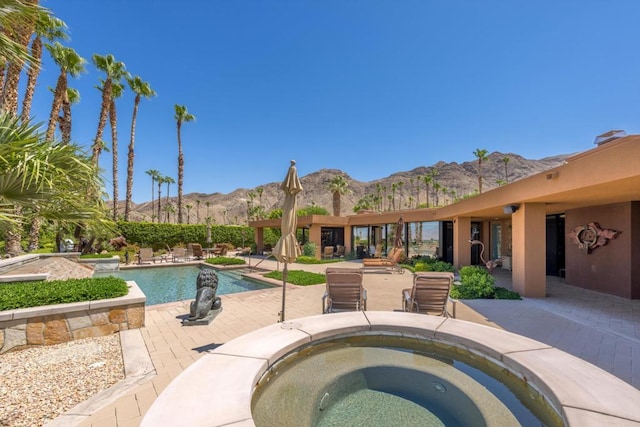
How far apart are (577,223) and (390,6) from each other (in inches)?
395

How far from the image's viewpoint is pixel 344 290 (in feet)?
19.6

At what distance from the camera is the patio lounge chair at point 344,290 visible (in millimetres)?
5953

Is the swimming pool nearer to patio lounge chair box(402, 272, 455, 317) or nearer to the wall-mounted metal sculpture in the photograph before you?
patio lounge chair box(402, 272, 455, 317)

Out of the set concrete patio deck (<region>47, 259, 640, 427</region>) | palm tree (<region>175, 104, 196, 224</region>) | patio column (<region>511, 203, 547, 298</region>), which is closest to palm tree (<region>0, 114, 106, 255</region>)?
concrete patio deck (<region>47, 259, 640, 427</region>)

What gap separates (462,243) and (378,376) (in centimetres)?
1152

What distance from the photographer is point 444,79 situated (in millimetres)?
15453

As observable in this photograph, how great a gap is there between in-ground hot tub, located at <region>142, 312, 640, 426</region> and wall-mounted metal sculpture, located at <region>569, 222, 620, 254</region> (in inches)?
292

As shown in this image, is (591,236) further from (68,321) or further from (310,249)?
(310,249)

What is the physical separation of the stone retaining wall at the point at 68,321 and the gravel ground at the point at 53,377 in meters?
0.14

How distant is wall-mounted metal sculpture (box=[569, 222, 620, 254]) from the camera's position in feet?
26.4

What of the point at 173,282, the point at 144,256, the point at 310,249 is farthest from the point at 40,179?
the point at 310,249

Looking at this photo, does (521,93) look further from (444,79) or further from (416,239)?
(416,239)

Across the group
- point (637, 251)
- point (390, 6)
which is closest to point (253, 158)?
point (390, 6)

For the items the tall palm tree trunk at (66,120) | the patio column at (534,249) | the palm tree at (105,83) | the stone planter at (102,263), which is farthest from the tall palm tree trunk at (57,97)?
the patio column at (534,249)
